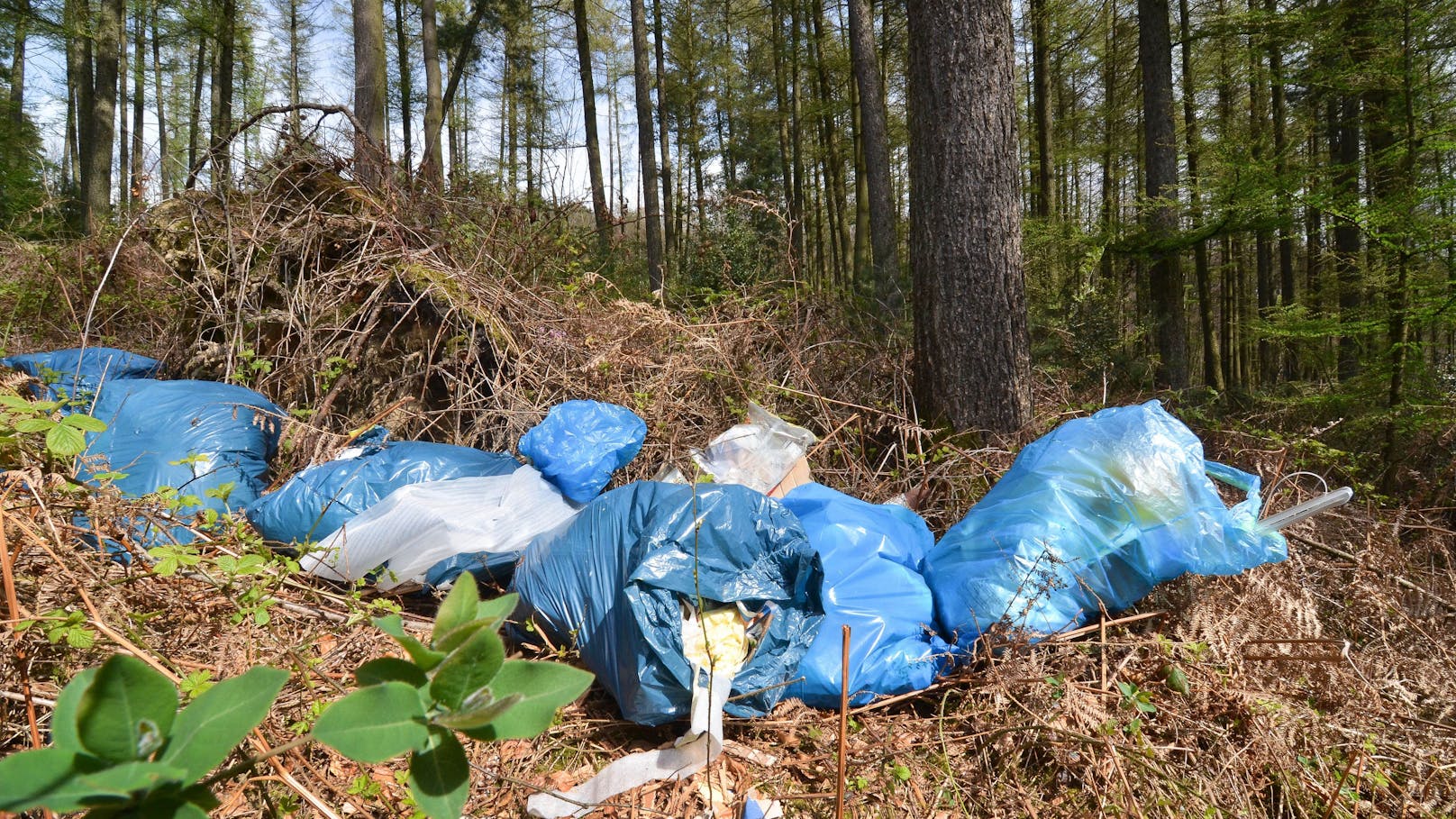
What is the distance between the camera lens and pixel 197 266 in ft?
11.1

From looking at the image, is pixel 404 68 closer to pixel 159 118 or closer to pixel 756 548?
pixel 159 118

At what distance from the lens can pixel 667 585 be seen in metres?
1.59

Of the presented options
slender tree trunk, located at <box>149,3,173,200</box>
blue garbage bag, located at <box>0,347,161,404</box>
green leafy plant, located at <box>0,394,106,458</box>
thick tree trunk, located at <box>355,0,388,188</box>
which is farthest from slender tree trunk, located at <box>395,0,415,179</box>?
green leafy plant, located at <box>0,394,106,458</box>

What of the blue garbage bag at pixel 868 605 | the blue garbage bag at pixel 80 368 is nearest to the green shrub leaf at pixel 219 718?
the blue garbage bag at pixel 868 605

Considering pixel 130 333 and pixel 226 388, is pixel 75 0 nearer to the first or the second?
pixel 130 333

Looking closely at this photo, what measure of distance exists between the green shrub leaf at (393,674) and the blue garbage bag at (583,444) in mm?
1988

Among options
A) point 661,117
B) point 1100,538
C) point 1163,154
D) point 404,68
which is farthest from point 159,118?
point 404,68

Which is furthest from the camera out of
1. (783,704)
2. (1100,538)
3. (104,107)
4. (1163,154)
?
(104,107)

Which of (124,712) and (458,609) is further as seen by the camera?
(458,609)

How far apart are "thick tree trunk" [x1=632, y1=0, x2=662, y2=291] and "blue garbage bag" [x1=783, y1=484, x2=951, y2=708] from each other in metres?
7.45

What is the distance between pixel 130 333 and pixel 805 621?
412cm

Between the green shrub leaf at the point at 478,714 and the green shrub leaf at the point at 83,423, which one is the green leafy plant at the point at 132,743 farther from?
the green shrub leaf at the point at 83,423

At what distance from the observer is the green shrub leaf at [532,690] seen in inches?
17.3

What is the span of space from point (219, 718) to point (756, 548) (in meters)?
1.38
